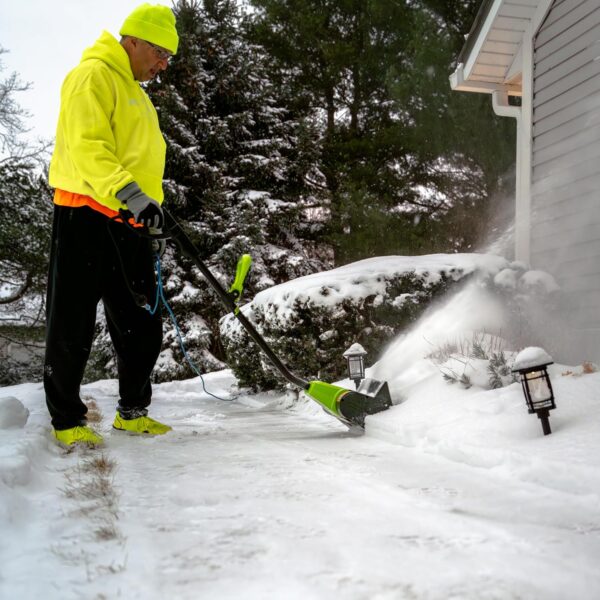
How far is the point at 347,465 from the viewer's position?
2.18 m

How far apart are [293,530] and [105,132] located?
2.06 meters

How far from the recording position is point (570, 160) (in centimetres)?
530

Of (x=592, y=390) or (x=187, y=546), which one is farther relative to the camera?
(x=592, y=390)

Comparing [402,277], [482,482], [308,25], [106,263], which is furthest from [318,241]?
[482,482]

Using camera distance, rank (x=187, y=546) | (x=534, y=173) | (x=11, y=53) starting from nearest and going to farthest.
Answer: (x=187, y=546), (x=534, y=173), (x=11, y=53)

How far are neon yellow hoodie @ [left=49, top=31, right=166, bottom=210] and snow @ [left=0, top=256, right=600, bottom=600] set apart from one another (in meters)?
1.13

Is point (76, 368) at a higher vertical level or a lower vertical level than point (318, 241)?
lower

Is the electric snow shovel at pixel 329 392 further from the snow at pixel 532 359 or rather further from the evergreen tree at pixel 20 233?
the evergreen tree at pixel 20 233

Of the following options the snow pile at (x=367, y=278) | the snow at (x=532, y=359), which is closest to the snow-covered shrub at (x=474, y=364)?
the snow at (x=532, y=359)

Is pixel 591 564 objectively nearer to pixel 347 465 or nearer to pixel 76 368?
pixel 347 465

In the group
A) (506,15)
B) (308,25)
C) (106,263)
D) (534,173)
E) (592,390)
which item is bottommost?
(592,390)

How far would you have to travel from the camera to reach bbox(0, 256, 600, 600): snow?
3.61 feet

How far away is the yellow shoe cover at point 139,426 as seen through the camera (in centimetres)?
303

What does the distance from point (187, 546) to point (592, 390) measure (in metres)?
1.95
